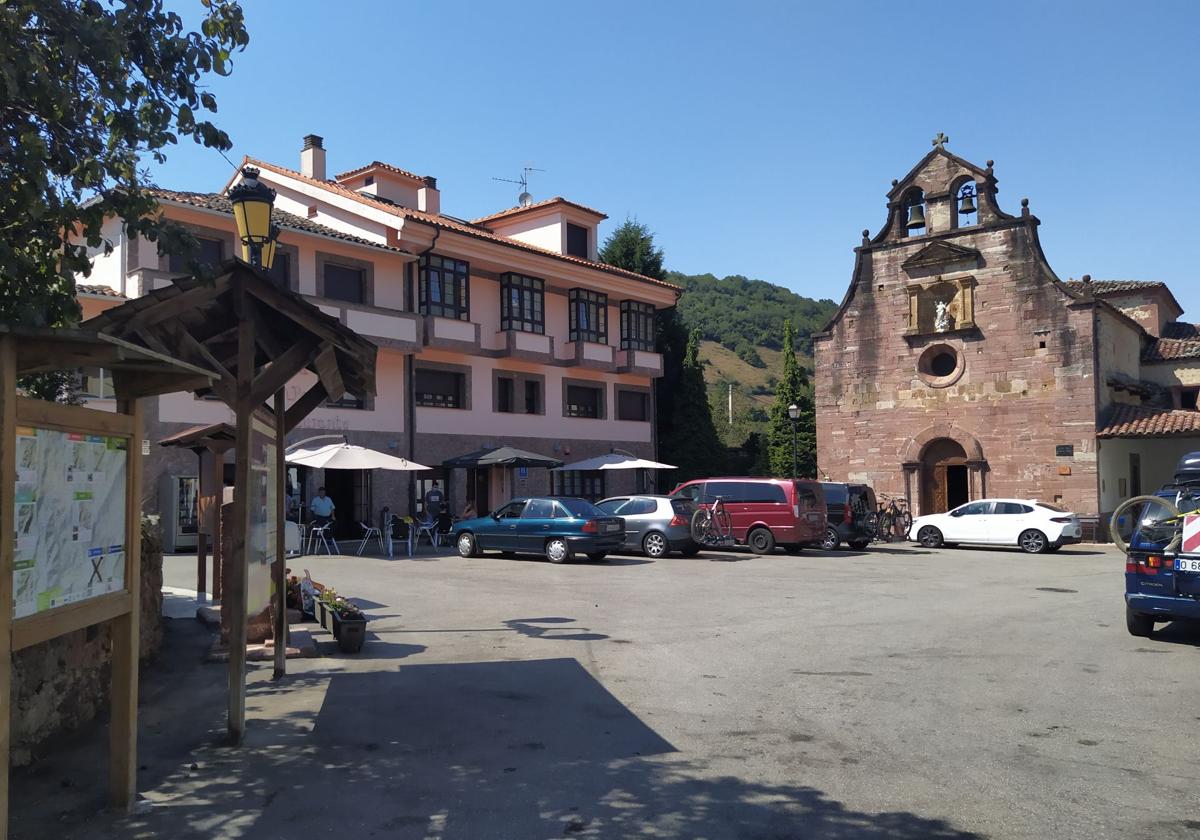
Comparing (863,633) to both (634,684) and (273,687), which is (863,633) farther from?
(273,687)

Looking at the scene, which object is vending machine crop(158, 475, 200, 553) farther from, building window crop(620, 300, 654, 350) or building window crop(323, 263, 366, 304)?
building window crop(620, 300, 654, 350)

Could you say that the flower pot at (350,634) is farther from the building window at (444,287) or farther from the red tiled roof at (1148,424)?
the red tiled roof at (1148,424)

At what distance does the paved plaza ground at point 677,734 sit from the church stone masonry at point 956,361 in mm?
18550

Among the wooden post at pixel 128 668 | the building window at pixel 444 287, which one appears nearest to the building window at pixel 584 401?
the building window at pixel 444 287

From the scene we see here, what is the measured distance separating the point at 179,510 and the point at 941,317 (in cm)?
2448

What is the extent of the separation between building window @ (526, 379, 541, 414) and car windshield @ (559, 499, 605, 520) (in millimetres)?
12035

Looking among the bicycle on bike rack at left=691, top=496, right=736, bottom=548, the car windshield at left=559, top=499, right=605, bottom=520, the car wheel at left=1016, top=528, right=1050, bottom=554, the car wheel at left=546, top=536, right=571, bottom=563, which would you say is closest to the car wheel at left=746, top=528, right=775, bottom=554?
the bicycle on bike rack at left=691, top=496, right=736, bottom=548

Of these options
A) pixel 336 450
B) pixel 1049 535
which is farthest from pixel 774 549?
pixel 336 450

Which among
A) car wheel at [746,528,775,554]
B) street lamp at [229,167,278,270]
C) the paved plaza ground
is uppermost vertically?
street lamp at [229,167,278,270]

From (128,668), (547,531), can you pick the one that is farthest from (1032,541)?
(128,668)

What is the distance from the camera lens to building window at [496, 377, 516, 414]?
31.3m

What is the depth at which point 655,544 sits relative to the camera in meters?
21.9

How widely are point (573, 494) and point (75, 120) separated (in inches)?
1060

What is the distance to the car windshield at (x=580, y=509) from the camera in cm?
2009
